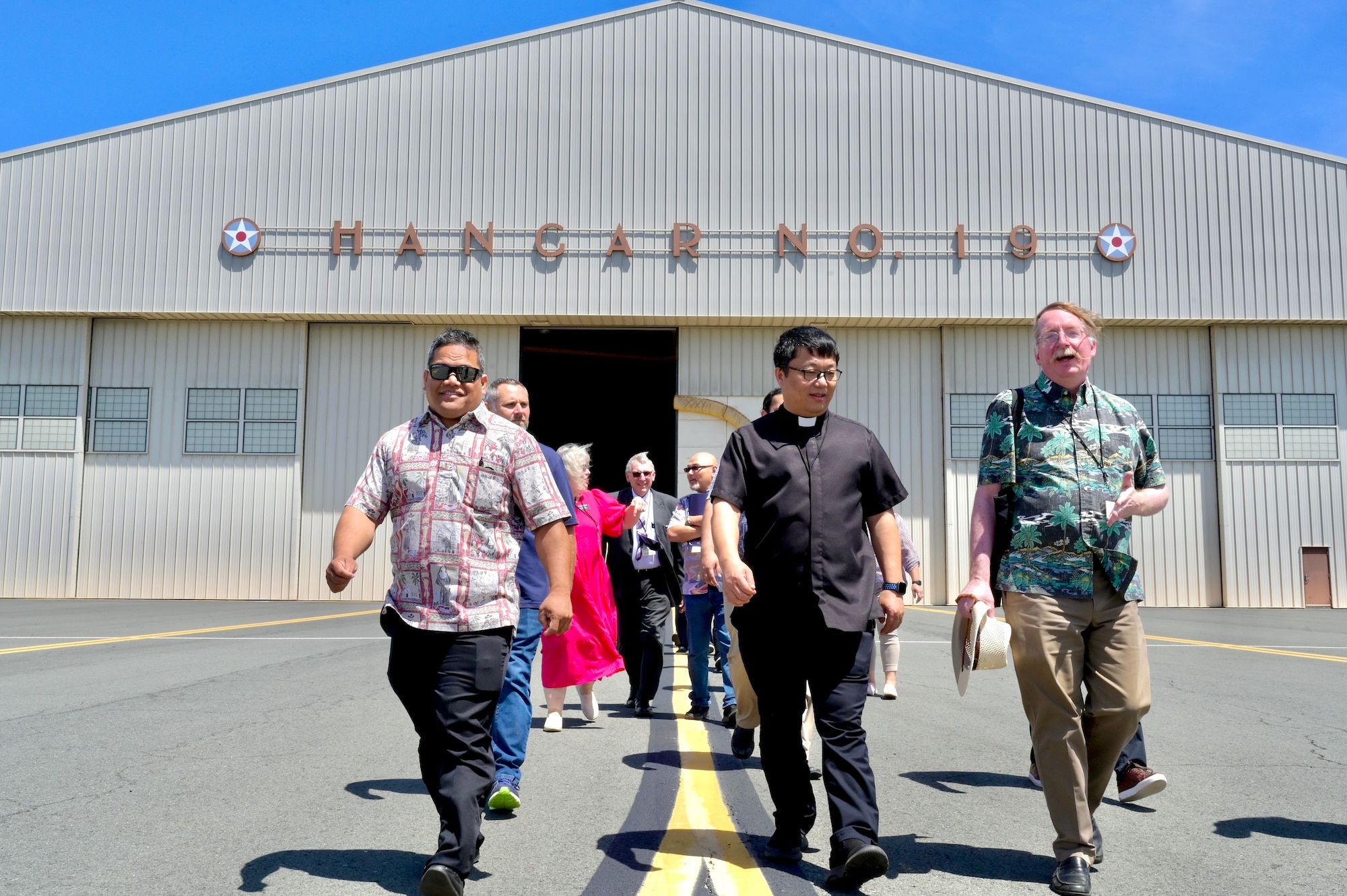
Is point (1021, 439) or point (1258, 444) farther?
point (1258, 444)

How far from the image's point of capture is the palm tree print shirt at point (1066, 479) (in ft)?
12.3

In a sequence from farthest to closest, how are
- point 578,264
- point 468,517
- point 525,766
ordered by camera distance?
point 578,264 → point 525,766 → point 468,517

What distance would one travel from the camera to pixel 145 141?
22.4m

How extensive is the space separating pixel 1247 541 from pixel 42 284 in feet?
83.4

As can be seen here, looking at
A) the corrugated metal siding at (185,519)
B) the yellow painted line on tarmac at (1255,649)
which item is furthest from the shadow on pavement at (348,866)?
the corrugated metal siding at (185,519)

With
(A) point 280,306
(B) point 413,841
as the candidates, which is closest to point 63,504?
(A) point 280,306

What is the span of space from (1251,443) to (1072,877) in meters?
21.8

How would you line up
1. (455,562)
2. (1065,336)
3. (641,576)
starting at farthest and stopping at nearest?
(641,576)
(1065,336)
(455,562)

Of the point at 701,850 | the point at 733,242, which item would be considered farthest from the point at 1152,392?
the point at 701,850

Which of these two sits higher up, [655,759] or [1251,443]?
[1251,443]

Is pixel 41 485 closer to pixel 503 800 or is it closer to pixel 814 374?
pixel 503 800

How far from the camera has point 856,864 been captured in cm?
339

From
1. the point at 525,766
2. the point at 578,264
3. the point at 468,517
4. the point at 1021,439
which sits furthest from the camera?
the point at 578,264

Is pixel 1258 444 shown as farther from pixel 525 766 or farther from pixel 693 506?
pixel 525 766
